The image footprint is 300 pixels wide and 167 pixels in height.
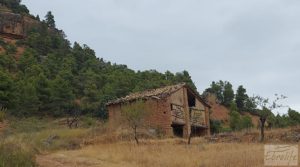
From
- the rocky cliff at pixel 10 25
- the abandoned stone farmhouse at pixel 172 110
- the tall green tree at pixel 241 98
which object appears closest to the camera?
the abandoned stone farmhouse at pixel 172 110

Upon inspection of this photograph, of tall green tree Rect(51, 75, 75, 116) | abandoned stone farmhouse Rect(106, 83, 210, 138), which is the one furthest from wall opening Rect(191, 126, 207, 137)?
tall green tree Rect(51, 75, 75, 116)

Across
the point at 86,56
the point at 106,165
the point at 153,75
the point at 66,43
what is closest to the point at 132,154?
the point at 106,165

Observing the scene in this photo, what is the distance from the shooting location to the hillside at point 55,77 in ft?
157

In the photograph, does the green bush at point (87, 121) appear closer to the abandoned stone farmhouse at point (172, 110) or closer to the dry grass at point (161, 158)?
the abandoned stone farmhouse at point (172, 110)

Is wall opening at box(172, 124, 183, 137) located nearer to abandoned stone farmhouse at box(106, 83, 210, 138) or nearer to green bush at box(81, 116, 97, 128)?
abandoned stone farmhouse at box(106, 83, 210, 138)

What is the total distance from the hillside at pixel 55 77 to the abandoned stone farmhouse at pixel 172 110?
1397cm

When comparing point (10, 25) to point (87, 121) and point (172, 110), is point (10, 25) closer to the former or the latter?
point (87, 121)

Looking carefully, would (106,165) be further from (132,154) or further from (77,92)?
(77,92)

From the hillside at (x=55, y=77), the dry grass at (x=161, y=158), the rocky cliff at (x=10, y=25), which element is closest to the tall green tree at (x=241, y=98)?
the hillside at (x=55, y=77)

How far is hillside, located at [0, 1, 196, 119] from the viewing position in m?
47.9

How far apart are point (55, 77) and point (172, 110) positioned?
27.5 metres

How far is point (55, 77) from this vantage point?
58281 millimetres

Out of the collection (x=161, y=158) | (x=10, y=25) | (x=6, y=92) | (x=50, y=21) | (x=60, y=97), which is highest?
(x=50, y=21)

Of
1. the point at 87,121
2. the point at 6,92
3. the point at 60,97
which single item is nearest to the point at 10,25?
the point at 60,97
